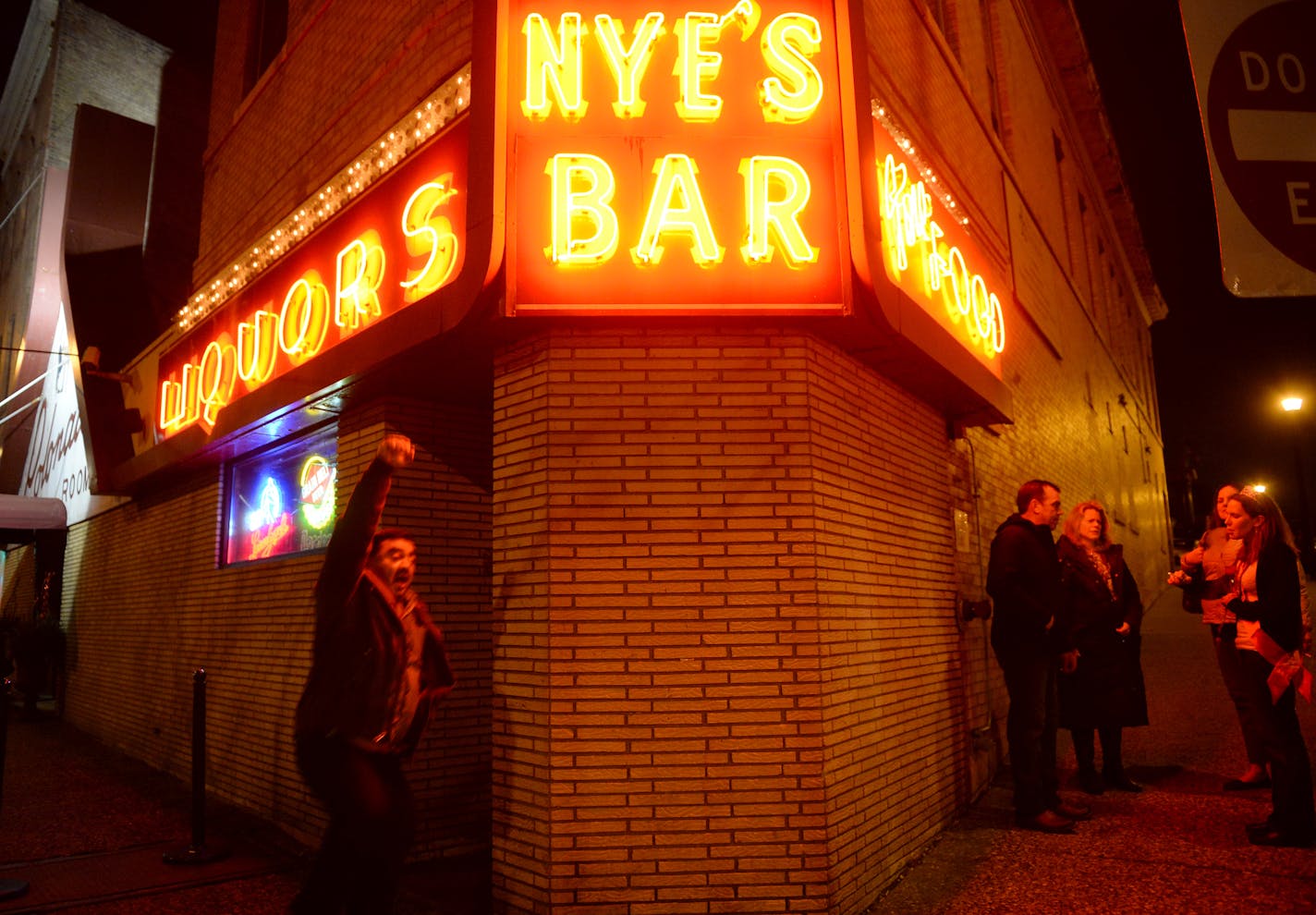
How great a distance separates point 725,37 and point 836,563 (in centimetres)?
286

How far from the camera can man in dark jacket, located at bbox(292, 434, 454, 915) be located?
317 centimetres

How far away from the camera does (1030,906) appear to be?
4059 millimetres

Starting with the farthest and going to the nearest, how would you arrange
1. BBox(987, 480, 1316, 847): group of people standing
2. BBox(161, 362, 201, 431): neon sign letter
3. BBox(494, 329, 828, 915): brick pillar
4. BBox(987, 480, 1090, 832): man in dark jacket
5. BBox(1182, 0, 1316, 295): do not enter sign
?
BBox(161, 362, 201, 431): neon sign letter < BBox(987, 480, 1090, 832): man in dark jacket < BBox(987, 480, 1316, 847): group of people standing < BBox(494, 329, 828, 915): brick pillar < BBox(1182, 0, 1316, 295): do not enter sign

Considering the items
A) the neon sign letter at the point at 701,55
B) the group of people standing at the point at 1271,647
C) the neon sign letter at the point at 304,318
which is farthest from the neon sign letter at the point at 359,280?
the group of people standing at the point at 1271,647

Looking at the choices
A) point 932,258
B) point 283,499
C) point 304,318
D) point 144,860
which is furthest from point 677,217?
point 144,860

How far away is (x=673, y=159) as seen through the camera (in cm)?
431

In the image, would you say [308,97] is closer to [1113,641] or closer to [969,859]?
[969,859]

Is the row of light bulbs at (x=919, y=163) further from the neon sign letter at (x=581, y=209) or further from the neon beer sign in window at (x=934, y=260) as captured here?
the neon sign letter at (x=581, y=209)

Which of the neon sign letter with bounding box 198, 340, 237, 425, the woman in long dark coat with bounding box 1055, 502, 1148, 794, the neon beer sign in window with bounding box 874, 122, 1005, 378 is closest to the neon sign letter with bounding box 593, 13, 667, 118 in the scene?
the neon beer sign in window with bounding box 874, 122, 1005, 378

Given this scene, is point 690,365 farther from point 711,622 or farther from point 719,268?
point 711,622

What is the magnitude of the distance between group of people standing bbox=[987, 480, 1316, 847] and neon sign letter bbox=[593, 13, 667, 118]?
11.3ft

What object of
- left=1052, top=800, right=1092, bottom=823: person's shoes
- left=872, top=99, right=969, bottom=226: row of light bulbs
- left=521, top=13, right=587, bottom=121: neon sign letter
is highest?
left=872, top=99, right=969, bottom=226: row of light bulbs

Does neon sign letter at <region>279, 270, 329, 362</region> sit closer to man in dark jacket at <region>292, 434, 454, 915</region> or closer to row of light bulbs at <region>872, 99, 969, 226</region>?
man in dark jacket at <region>292, 434, 454, 915</region>

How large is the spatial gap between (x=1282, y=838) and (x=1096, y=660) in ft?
4.96
